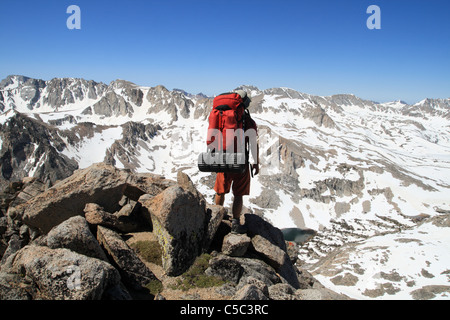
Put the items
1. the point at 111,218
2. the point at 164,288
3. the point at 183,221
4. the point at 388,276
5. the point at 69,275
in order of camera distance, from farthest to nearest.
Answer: the point at 388,276, the point at 111,218, the point at 183,221, the point at 164,288, the point at 69,275

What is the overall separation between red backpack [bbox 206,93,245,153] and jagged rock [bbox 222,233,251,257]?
343cm

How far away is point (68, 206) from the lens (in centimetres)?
985

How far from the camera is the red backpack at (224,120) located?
359 inches

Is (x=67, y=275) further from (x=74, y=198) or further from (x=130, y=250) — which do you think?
(x=74, y=198)

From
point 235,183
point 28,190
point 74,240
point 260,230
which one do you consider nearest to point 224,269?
point 235,183

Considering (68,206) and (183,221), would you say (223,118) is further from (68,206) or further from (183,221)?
(68,206)

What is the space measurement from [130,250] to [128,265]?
459 millimetres

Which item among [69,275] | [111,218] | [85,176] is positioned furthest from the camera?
[85,176]

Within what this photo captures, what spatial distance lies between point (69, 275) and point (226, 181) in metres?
5.95

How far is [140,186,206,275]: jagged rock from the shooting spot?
827 cm

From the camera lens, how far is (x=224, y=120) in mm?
9258
